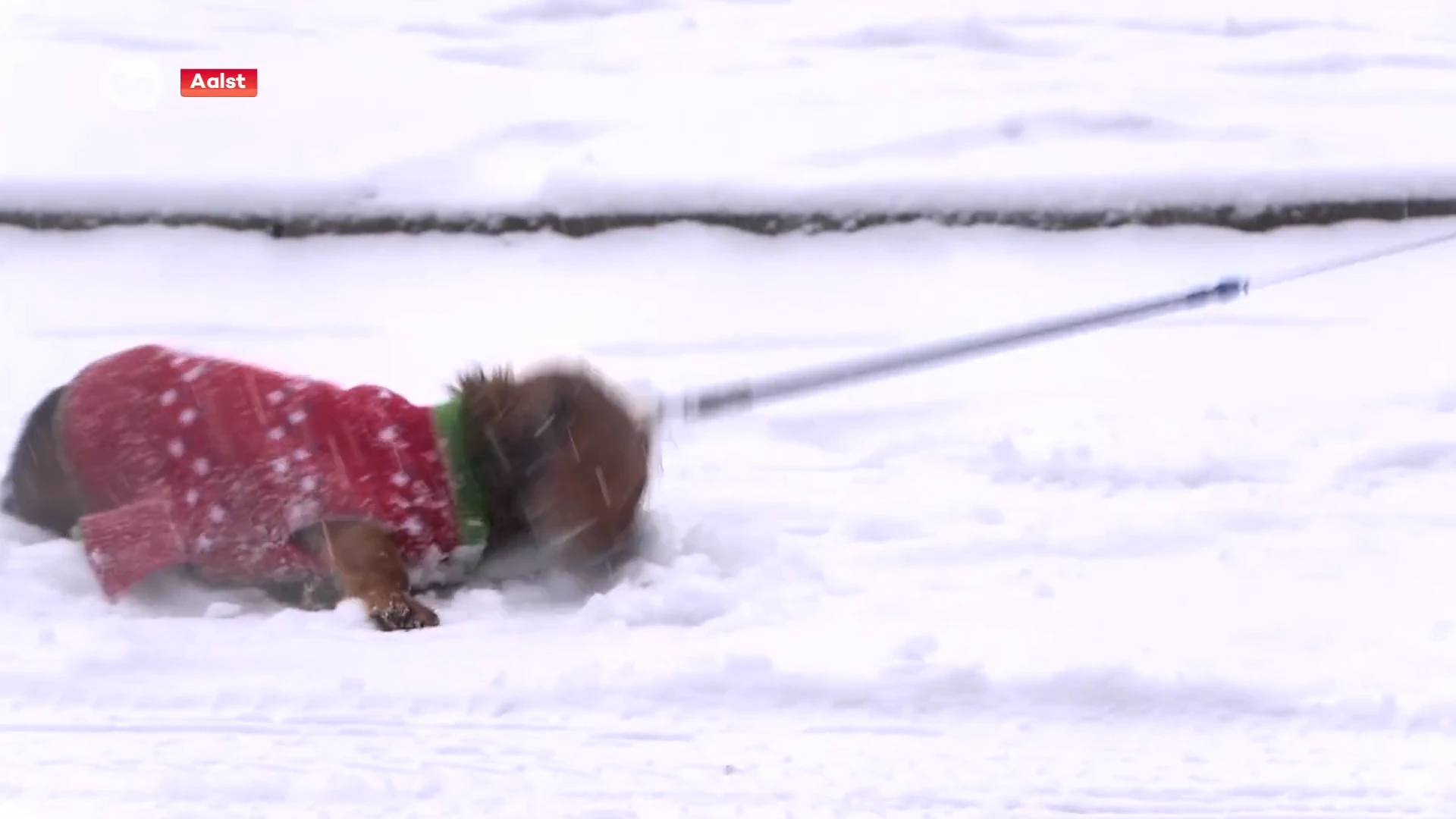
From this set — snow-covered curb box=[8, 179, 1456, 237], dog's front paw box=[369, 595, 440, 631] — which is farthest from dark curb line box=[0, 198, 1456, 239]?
dog's front paw box=[369, 595, 440, 631]

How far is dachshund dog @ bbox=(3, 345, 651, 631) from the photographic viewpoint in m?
2.49

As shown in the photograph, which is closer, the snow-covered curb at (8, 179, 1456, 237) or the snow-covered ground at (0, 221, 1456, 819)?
the snow-covered ground at (0, 221, 1456, 819)

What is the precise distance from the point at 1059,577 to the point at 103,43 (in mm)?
3919

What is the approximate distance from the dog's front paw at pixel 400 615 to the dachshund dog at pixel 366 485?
0.4 inches

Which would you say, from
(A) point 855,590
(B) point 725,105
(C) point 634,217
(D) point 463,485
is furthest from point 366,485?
(B) point 725,105

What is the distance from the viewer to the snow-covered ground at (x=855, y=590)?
199cm

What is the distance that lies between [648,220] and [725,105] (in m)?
0.77

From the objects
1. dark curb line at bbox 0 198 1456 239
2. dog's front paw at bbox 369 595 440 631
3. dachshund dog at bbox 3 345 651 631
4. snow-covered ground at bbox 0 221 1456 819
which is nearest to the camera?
snow-covered ground at bbox 0 221 1456 819

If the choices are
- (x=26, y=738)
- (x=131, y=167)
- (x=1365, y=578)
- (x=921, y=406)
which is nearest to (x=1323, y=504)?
(x=1365, y=578)

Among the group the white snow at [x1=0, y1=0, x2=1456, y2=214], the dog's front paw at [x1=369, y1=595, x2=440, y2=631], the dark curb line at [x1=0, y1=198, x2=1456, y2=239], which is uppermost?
the white snow at [x1=0, y1=0, x2=1456, y2=214]

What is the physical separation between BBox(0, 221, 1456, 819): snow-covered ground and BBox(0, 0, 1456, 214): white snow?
0.30 meters

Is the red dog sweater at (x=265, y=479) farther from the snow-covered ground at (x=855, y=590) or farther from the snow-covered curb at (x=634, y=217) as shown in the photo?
the snow-covered curb at (x=634, y=217)

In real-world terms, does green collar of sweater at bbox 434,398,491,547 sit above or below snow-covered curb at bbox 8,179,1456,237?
below

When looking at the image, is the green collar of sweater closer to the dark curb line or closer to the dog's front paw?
the dog's front paw
